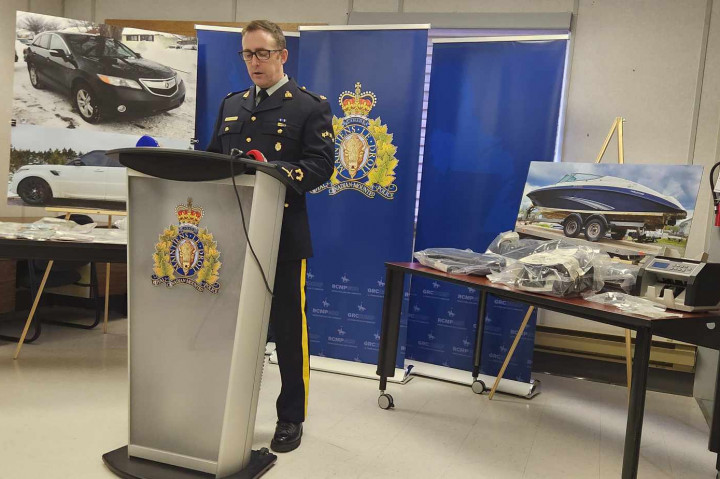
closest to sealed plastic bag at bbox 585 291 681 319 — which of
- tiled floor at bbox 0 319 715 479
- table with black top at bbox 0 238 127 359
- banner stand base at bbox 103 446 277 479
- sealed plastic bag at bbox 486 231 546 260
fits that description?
sealed plastic bag at bbox 486 231 546 260

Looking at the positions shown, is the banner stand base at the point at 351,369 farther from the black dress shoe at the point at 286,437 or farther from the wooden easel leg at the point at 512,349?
the black dress shoe at the point at 286,437

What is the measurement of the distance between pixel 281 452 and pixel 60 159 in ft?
9.14

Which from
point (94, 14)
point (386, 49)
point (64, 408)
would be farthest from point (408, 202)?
point (94, 14)

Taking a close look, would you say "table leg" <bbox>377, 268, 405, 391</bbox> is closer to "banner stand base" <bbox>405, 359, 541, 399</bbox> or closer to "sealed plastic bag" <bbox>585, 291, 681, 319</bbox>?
"banner stand base" <bbox>405, 359, 541, 399</bbox>

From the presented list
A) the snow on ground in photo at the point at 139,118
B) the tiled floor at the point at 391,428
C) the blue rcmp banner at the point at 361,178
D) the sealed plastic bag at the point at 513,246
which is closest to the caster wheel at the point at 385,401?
the tiled floor at the point at 391,428

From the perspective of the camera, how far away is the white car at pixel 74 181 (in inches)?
156

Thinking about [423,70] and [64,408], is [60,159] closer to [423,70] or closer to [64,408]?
[64,408]

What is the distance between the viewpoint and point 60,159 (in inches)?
160

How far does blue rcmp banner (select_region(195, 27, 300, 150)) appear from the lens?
4.08 metres

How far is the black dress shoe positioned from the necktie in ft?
4.50

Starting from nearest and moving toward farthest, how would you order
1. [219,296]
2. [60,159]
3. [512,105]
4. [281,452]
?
1. [219,296]
2. [281,452]
3. [512,105]
4. [60,159]

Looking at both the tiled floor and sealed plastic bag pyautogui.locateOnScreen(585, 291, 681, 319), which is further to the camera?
the tiled floor

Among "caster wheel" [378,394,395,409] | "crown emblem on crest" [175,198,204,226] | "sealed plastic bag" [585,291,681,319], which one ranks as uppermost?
"crown emblem on crest" [175,198,204,226]

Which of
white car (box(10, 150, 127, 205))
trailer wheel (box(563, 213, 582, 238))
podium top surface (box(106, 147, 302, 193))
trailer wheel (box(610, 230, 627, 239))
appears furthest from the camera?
white car (box(10, 150, 127, 205))
